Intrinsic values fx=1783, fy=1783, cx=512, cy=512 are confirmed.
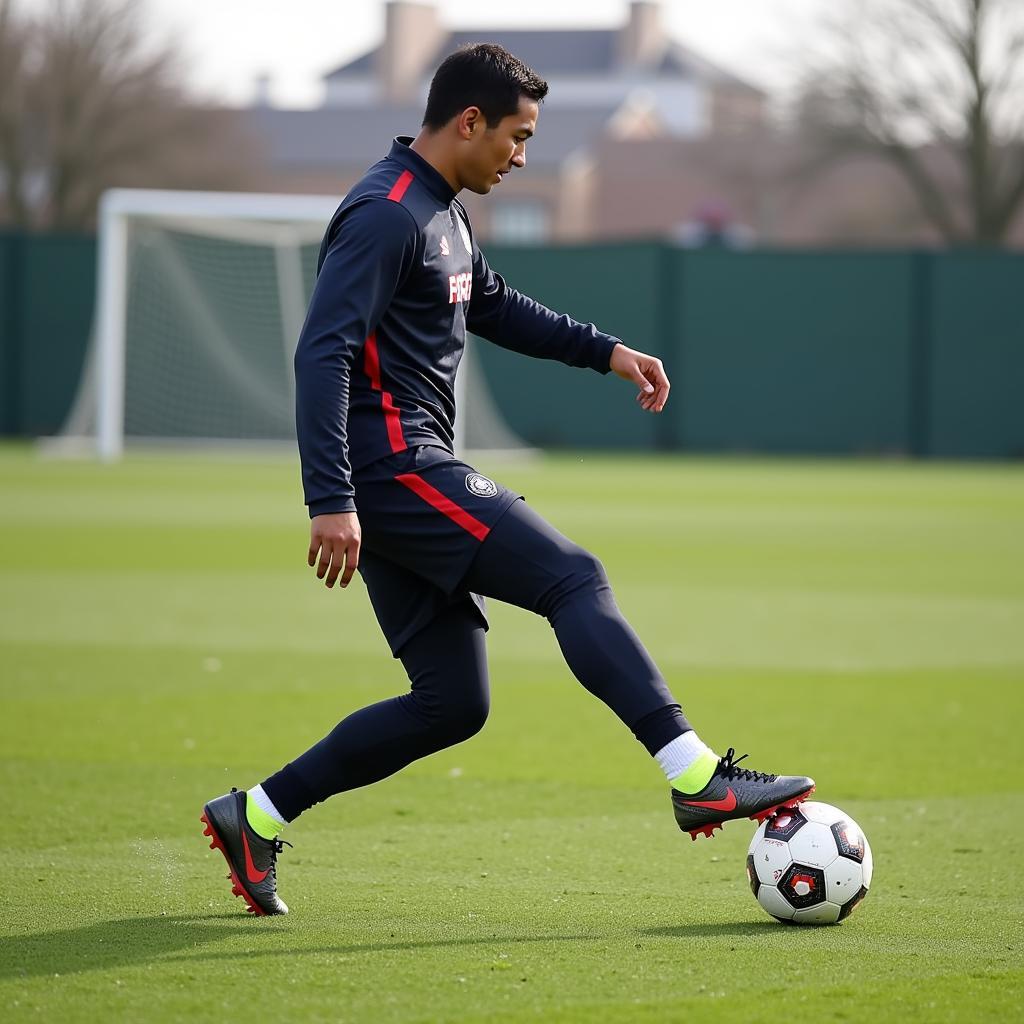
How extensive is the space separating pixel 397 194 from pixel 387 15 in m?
97.5

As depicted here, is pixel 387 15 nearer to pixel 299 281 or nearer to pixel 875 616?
pixel 299 281

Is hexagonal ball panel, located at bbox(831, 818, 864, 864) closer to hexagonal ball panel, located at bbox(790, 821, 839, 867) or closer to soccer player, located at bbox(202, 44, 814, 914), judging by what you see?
hexagonal ball panel, located at bbox(790, 821, 839, 867)

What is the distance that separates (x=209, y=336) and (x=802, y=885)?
24354mm

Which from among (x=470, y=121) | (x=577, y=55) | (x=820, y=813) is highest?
(x=577, y=55)

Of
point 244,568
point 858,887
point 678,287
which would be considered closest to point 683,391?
point 678,287

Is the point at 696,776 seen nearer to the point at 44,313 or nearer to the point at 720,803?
the point at 720,803

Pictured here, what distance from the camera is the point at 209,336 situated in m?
27.8

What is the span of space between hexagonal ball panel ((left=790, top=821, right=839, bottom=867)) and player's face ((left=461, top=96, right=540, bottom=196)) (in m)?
1.79

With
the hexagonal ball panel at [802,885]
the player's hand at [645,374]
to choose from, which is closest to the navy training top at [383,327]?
the player's hand at [645,374]

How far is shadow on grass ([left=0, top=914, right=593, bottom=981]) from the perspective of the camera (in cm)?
396

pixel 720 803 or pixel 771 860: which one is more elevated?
pixel 720 803

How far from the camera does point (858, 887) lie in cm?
441

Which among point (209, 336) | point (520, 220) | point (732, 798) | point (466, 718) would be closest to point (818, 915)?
point (732, 798)

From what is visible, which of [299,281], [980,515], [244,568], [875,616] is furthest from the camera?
[299,281]
